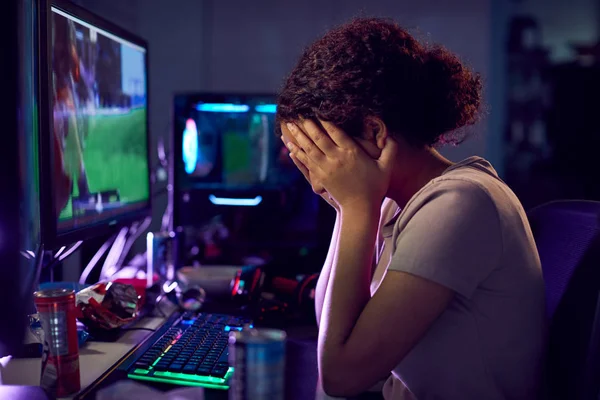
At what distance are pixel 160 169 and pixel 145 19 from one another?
0.90 metres

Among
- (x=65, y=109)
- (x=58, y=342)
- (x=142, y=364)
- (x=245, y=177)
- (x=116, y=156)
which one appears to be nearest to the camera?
(x=58, y=342)

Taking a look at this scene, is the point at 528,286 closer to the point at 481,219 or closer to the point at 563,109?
the point at 481,219

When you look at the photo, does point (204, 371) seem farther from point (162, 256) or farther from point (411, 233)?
point (162, 256)

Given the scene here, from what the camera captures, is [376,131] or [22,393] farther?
[376,131]

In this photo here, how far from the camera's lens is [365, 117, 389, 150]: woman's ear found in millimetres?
937

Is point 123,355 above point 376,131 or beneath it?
beneath

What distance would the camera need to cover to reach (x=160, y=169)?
2736 mm

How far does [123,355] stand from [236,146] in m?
0.95

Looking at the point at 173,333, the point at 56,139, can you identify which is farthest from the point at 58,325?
the point at 56,139

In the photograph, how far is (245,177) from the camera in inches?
71.1

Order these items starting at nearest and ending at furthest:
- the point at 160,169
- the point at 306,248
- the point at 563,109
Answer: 1. the point at 306,248
2. the point at 160,169
3. the point at 563,109

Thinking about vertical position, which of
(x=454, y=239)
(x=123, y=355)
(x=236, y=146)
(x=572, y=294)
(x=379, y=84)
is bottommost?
(x=123, y=355)

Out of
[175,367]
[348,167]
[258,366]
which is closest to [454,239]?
[348,167]

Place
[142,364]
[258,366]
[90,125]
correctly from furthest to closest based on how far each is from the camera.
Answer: [90,125] < [142,364] < [258,366]
